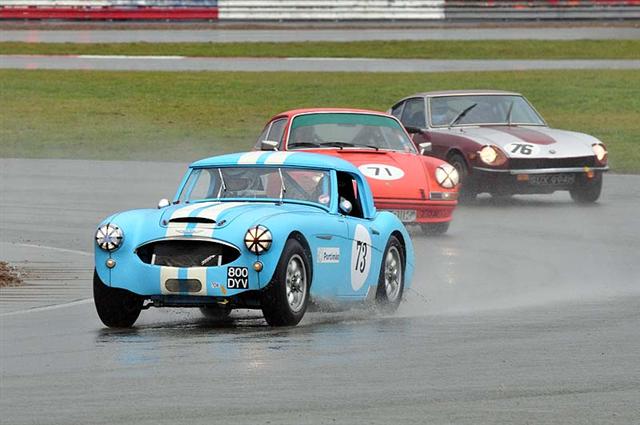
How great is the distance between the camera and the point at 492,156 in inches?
766

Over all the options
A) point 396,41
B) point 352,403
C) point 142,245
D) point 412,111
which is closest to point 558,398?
point 352,403

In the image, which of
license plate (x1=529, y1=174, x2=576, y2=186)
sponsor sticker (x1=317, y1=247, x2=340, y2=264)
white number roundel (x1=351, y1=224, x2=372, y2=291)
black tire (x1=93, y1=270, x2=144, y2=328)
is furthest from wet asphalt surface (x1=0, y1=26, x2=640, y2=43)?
black tire (x1=93, y1=270, x2=144, y2=328)

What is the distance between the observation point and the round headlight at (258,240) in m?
9.70

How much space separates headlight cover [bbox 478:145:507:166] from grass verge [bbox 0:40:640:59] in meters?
23.0

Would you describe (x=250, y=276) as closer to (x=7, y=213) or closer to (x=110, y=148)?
(x=7, y=213)

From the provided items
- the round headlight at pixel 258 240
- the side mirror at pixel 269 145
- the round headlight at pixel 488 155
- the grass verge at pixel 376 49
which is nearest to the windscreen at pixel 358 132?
the side mirror at pixel 269 145

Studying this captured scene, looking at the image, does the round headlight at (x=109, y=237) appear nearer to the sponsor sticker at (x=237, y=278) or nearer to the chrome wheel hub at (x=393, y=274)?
the sponsor sticker at (x=237, y=278)

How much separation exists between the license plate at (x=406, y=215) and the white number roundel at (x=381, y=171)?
0.36 m

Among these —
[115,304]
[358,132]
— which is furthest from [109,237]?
[358,132]

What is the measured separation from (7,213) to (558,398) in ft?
38.9

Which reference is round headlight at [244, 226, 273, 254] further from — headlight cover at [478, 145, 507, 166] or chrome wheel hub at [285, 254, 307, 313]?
headlight cover at [478, 145, 507, 166]

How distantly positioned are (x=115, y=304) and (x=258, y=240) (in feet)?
3.42

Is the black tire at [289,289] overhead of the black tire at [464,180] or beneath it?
overhead

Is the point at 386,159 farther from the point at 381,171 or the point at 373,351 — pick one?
the point at 373,351
